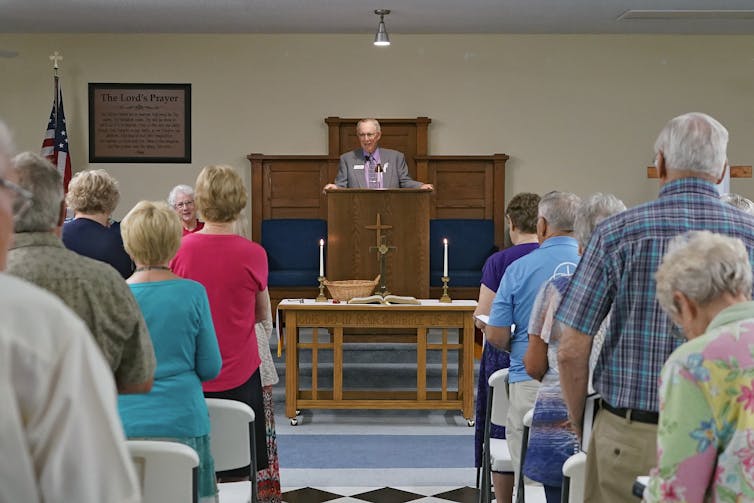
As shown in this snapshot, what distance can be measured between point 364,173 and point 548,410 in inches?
214

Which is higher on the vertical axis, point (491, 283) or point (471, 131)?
point (471, 131)

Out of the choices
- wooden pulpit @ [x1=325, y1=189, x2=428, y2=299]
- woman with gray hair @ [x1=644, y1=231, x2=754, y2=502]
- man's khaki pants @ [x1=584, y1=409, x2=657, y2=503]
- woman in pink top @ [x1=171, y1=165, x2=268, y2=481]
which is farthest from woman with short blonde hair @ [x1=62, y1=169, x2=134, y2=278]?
wooden pulpit @ [x1=325, y1=189, x2=428, y2=299]

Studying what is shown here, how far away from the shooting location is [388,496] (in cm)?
446

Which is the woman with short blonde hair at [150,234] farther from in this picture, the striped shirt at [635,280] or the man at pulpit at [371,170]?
the man at pulpit at [371,170]

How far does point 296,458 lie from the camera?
5.16m

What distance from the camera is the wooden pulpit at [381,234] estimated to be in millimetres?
6777

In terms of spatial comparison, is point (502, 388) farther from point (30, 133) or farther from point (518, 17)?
point (30, 133)

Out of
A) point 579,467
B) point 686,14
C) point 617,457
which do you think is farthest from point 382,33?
point 617,457

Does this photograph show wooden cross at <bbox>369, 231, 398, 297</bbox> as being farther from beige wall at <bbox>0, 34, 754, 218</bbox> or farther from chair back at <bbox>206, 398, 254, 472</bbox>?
chair back at <bbox>206, 398, 254, 472</bbox>

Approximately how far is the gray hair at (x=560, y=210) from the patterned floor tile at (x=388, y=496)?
1700 mm

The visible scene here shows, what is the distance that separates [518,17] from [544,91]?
44.9 inches

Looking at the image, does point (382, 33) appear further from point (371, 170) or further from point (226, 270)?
point (226, 270)

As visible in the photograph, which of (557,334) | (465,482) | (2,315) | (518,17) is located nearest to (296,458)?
(465,482)

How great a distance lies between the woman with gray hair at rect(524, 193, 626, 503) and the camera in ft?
9.23
